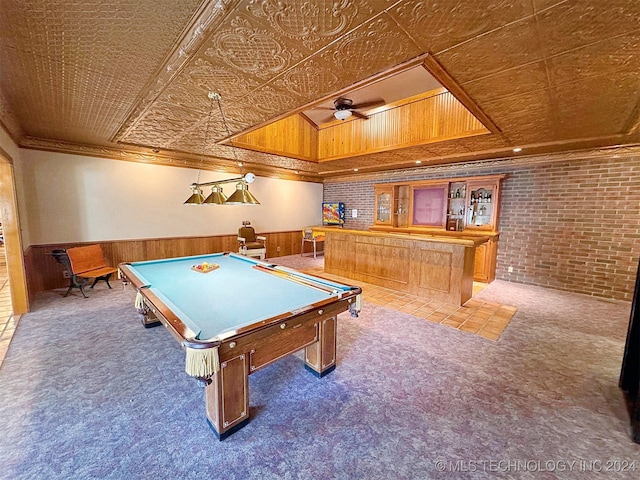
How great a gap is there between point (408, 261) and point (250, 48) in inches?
150

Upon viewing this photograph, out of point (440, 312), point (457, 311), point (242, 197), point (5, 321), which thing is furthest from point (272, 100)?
point (5, 321)

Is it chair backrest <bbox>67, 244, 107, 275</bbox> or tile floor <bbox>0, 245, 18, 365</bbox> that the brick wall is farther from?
tile floor <bbox>0, 245, 18, 365</bbox>

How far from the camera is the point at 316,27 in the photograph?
1582 mm

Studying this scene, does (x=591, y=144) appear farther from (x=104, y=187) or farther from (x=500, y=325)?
(x=104, y=187)

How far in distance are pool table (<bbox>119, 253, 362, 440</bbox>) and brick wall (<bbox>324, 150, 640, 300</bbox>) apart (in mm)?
4692

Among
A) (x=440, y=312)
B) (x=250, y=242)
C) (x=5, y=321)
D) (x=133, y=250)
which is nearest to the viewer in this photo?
(x=5, y=321)

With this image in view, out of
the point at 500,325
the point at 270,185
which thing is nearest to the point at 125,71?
the point at 500,325

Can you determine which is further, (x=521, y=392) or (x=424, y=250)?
(x=424, y=250)

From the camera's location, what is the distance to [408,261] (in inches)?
179

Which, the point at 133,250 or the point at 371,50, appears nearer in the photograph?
the point at 371,50

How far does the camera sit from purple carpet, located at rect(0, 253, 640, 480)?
151cm

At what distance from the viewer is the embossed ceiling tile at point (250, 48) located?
1.58m

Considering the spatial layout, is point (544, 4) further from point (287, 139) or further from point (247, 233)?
point (247, 233)

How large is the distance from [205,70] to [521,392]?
12.0ft
